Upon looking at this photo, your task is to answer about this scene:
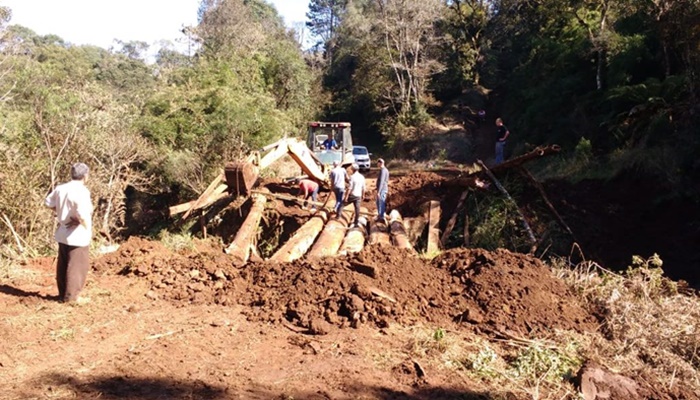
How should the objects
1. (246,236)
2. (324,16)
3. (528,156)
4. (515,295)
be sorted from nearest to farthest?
(515,295)
(246,236)
(528,156)
(324,16)

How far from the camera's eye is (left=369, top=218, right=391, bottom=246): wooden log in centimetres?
971

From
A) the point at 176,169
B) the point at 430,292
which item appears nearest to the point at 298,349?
the point at 430,292

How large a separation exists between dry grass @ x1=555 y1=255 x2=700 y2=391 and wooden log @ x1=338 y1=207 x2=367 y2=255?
3746mm

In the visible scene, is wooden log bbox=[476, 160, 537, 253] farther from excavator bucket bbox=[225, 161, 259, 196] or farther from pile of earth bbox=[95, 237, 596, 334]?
excavator bucket bbox=[225, 161, 259, 196]

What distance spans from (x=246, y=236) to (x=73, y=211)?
4.37 meters

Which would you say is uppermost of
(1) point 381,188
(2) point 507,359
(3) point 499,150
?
(3) point 499,150

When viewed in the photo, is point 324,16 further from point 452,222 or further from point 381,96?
point 452,222

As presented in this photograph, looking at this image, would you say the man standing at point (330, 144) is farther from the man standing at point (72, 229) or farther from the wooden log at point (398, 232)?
the man standing at point (72, 229)

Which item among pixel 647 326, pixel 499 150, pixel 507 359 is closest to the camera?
pixel 507 359

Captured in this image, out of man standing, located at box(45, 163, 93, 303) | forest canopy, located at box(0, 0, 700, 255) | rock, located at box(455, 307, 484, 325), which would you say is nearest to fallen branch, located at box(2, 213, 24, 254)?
forest canopy, located at box(0, 0, 700, 255)

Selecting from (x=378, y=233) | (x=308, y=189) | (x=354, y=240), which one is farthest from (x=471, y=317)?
(x=308, y=189)

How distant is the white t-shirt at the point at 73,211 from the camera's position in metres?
5.37

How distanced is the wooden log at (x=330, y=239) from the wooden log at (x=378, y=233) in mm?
552

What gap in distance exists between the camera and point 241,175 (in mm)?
9430
